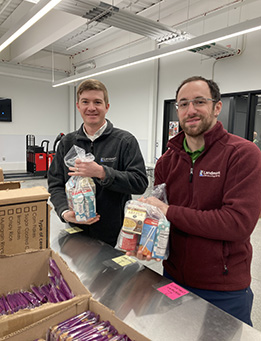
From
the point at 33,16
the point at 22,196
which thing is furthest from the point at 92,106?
the point at 33,16

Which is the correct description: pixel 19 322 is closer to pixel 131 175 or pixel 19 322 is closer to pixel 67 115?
Answer: pixel 131 175

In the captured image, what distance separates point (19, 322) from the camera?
65cm

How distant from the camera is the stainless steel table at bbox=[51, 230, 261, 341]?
2.73 feet

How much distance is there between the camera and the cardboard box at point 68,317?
2.06ft

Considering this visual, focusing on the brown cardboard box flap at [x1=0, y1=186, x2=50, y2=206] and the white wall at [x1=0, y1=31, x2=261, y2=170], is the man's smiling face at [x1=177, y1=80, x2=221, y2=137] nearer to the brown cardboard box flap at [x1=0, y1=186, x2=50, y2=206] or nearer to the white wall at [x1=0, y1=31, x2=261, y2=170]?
the brown cardboard box flap at [x1=0, y1=186, x2=50, y2=206]

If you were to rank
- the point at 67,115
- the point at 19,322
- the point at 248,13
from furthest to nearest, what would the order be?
the point at 67,115, the point at 248,13, the point at 19,322

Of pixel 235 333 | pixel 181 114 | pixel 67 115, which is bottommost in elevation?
A: pixel 235 333

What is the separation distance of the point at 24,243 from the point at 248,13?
5.52m

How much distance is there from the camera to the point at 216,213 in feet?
3.58

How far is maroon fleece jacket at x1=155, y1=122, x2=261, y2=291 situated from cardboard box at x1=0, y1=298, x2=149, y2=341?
0.54m

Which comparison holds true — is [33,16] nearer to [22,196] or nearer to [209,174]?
[22,196]

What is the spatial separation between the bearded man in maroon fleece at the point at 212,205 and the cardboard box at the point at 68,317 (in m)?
0.38

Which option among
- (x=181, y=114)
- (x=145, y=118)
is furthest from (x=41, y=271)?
(x=145, y=118)

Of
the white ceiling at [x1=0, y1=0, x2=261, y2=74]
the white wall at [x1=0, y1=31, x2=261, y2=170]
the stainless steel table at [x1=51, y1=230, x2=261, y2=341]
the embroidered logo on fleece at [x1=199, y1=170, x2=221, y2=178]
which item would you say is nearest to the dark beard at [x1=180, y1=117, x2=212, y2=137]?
the embroidered logo on fleece at [x1=199, y1=170, x2=221, y2=178]
